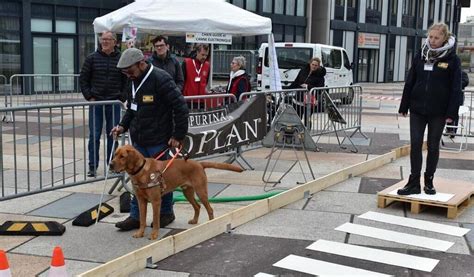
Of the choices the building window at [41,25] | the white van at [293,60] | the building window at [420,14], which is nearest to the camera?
the white van at [293,60]

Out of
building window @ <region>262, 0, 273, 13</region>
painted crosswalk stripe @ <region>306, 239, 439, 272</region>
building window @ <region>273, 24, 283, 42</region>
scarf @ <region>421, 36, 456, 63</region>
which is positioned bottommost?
painted crosswalk stripe @ <region>306, 239, 439, 272</region>

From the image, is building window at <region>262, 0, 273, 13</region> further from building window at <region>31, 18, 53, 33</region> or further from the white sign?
the white sign

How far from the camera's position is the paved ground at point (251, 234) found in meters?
4.86

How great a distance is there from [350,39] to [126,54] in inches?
1392

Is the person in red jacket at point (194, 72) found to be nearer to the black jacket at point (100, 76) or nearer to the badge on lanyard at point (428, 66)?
the black jacket at point (100, 76)

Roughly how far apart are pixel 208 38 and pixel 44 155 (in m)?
3.56

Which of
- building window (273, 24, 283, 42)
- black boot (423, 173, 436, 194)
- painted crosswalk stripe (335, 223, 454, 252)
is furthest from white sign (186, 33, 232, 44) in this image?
building window (273, 24, 283, 42)

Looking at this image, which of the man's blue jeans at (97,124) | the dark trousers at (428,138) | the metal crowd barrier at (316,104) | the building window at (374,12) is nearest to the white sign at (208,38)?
the metal crowd barrier at (316,104)

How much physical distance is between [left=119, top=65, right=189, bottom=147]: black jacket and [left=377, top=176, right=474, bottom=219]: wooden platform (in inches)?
105

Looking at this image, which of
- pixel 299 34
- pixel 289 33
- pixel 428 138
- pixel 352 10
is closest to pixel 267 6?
pixel 289 33

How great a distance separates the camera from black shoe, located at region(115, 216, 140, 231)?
5.68 m

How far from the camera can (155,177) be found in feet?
17.2

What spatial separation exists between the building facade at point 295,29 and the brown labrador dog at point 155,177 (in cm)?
1742

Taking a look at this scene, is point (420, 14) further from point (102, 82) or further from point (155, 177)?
point (155, 177)
